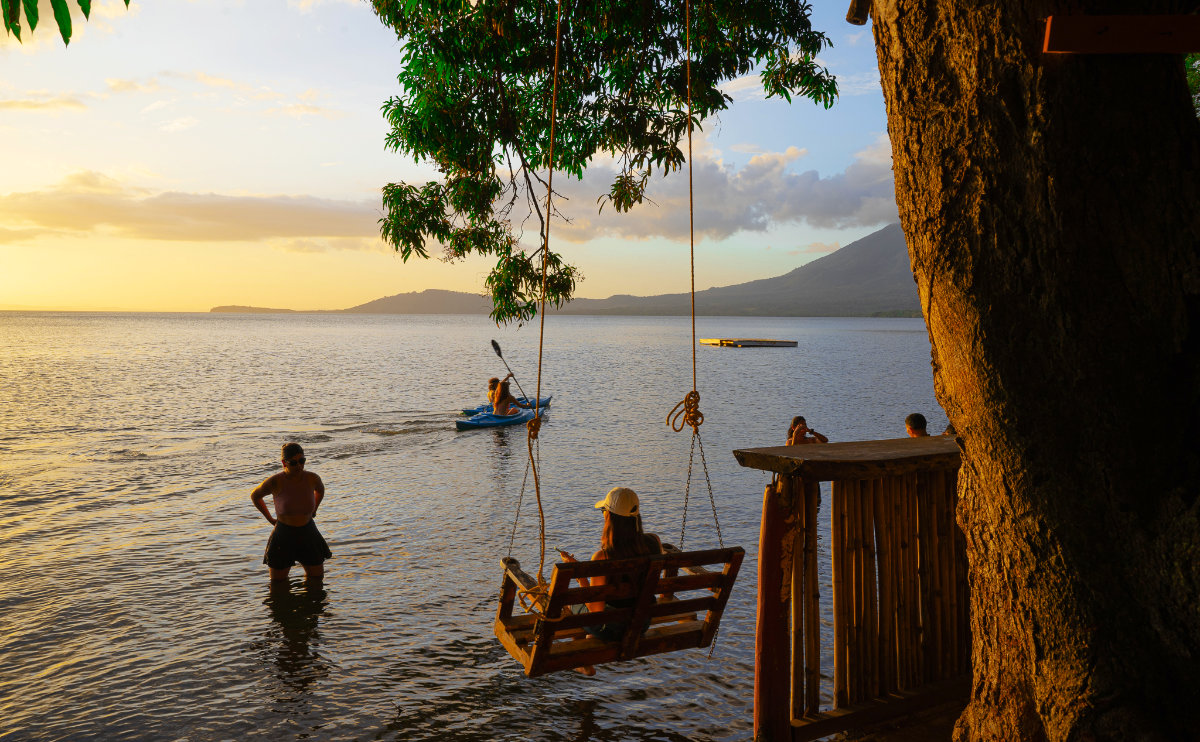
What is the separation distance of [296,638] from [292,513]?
150cm

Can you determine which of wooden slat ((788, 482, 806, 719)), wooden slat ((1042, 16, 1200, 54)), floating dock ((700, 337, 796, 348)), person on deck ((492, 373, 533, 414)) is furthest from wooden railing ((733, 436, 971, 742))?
floating dock ((700, 337, 796, 348))

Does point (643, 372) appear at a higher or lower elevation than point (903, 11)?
lower

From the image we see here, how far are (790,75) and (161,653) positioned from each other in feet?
35.9

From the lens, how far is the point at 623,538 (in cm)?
647

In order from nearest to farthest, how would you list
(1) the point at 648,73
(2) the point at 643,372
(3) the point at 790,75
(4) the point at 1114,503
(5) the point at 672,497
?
(4) the point at 1114,503, (1) the point at 648,73, (3) the point at 790,75, (5) the point at 672,497, (2) the point at 643,372

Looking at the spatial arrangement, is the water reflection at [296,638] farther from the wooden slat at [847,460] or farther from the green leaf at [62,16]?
the green leaf at [62,16]

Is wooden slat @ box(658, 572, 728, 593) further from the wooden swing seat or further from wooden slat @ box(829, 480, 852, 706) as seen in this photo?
wooden slat @ box(829, 480, 852, 706)

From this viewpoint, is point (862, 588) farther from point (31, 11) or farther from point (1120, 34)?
point (31, 11)

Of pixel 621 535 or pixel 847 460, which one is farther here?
pixel 621 535

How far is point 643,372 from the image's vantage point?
6412cm

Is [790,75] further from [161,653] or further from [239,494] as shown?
[239,494]

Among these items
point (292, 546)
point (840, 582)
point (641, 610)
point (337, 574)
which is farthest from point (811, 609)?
point (337, 574)

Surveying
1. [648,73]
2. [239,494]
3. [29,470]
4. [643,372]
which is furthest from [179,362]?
[648,73]

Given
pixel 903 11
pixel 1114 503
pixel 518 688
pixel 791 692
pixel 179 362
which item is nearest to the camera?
pixel 1114 503
